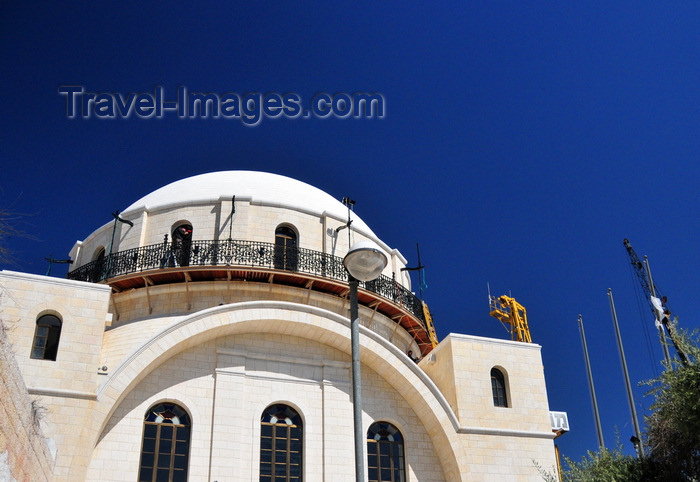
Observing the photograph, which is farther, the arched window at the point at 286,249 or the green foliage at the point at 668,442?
the arched window at the point at 286,249

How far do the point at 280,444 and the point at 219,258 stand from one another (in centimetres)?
587

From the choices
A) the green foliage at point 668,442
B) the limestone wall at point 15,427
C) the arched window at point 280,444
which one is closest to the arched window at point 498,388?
the green foliage at point 668,442

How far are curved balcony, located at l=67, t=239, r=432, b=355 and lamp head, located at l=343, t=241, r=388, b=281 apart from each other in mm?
10777

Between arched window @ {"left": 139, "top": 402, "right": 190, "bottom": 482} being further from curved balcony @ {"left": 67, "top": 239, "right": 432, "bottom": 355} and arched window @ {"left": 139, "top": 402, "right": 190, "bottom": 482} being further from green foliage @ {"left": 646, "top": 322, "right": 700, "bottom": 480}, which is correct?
green foliage @ {"left": 646, "top": 322, "right": 700, "bottom": 480}

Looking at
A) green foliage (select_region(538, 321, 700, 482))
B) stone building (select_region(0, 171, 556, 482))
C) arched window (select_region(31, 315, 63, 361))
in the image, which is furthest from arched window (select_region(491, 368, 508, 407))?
arched window (select_region(31, 315, 63, 361))

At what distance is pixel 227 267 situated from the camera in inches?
778

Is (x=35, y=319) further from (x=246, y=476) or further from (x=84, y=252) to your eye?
(x=84, y=252)

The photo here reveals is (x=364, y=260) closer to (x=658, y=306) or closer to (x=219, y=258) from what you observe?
(x=219, y=258)

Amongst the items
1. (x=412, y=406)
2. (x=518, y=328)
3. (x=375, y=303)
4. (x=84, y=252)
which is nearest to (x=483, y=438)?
(x=412, y=406)

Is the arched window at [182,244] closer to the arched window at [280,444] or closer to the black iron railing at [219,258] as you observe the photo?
the black iron railing at [219,258]

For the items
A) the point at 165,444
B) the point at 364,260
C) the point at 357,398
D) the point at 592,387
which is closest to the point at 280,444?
the point at 165,444

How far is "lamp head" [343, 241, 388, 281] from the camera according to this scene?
9.39 meters

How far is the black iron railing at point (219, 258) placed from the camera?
20609 millimetres

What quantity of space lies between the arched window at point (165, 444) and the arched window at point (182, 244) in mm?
5117
